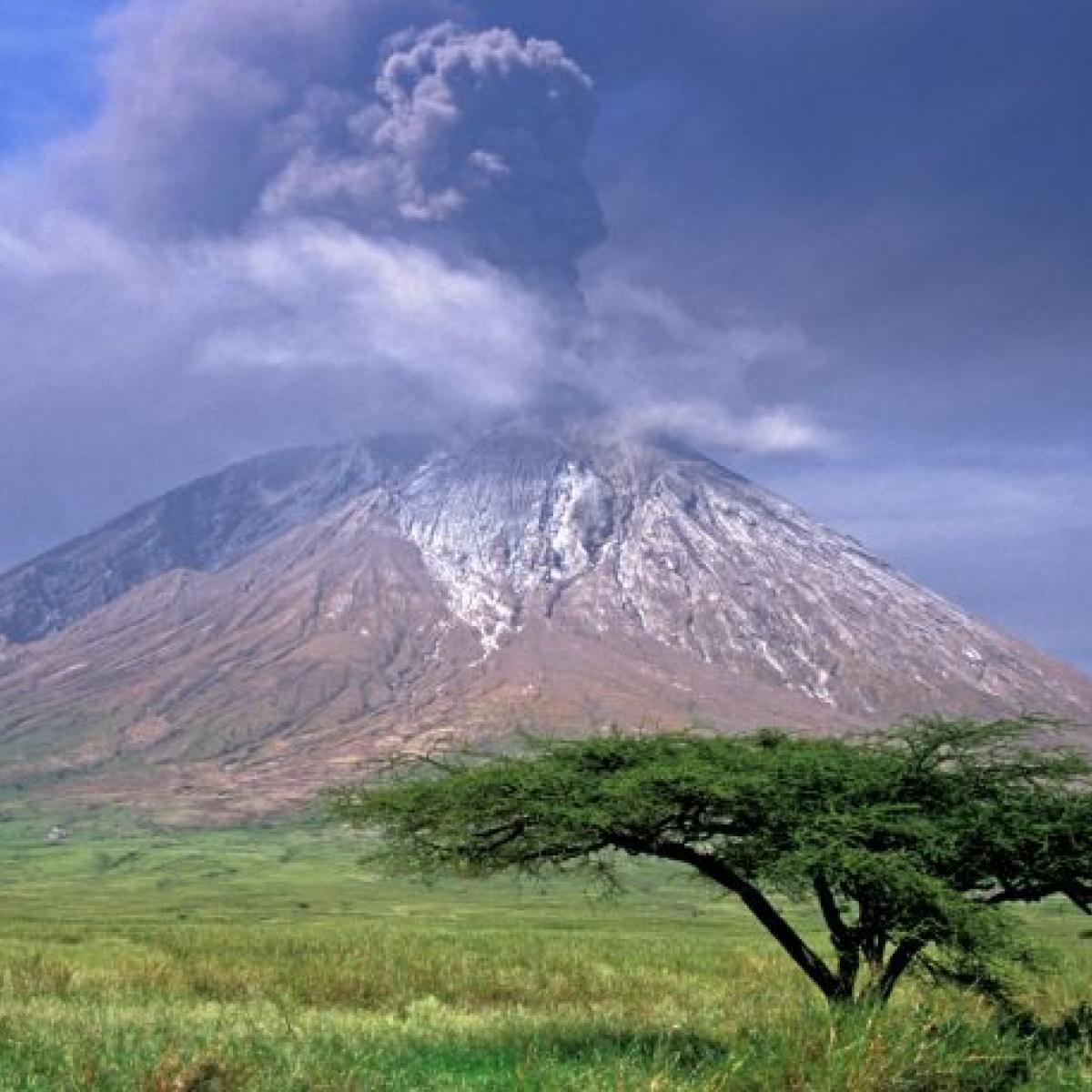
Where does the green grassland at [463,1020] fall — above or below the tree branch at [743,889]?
→ below

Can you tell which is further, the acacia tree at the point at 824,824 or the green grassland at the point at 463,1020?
the acacia tree at the point at 824,824

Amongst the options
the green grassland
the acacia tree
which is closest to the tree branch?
the acacia tree

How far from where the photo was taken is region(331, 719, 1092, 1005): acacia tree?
17.1 m

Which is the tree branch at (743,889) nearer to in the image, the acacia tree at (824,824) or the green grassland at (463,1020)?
the acacia tree at (824,824)

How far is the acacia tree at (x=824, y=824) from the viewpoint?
17.1 m

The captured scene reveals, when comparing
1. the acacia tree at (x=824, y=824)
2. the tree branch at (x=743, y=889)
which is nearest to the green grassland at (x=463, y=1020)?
the tree branch at (x=743, y=889)

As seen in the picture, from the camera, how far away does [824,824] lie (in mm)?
17688

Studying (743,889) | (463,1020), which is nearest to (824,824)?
(743,889)

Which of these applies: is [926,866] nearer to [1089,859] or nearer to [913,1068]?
[1089,859]

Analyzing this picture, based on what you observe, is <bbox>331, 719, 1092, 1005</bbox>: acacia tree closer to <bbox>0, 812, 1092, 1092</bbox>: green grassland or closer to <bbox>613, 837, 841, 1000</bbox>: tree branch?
<bbox>613, 837, 841, 1000</bbox>: tree branch

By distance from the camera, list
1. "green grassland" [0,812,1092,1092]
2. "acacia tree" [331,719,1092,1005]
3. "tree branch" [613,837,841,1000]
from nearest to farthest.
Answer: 1. "green grassland" [0,812,1092,1092]
2. "acacia tree" [331,719,1092,1005]
3. "tree branch" [613,837,841,1000]

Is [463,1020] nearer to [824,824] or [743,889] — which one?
[743,889]

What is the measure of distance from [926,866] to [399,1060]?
7588mm

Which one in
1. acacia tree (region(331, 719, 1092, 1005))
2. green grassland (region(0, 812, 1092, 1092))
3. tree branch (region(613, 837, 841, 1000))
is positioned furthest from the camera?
tree branch (region(613, 837, 841, 1000))
